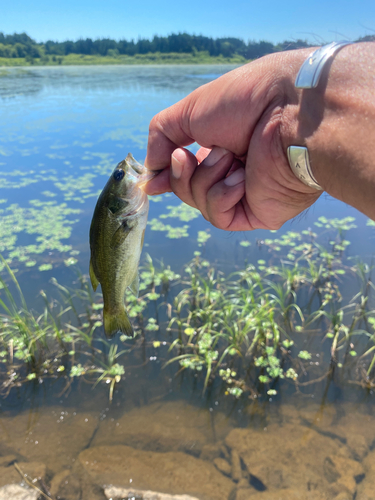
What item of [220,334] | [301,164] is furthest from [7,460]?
[301,164]

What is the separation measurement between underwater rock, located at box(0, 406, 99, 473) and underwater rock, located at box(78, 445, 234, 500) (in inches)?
6.8

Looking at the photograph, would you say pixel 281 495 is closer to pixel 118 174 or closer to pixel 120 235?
pixel 120 235

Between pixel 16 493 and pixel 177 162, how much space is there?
306cm

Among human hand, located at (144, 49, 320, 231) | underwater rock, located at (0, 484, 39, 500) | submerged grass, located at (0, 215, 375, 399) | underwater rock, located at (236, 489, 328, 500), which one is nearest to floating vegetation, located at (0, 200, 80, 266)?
submerged grass, located at (0, 215, 375, 399)

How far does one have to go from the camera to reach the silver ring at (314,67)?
1166 mm

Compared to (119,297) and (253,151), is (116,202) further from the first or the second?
(253,151)

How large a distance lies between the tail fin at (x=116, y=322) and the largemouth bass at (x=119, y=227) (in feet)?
0.26

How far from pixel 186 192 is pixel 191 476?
257 cm

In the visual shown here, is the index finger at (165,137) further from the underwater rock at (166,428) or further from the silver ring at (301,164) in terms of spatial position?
the underwater rock at (166,428)

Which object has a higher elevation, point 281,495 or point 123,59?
point 123,59

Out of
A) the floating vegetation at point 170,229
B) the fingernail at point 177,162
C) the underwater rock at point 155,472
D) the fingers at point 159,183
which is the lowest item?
the underwater rock at point 155,472

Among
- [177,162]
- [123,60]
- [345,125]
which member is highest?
[123,60]

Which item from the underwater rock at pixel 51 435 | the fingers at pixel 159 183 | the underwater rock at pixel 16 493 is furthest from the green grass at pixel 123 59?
the underwater rock at pixel 16 493

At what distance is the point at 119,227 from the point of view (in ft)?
5.90
